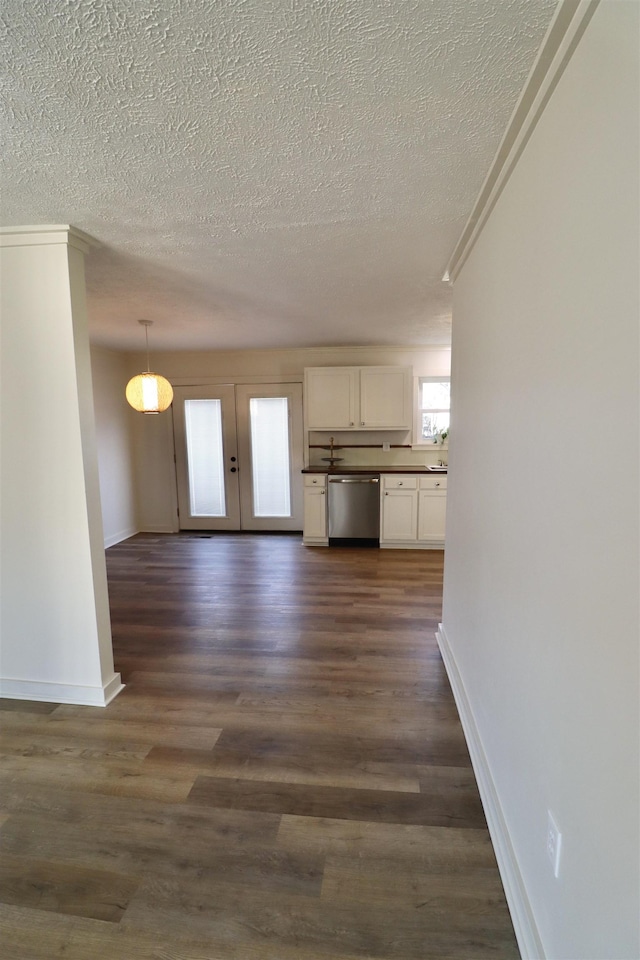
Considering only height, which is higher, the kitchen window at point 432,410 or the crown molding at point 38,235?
the crown molding at point 38,235

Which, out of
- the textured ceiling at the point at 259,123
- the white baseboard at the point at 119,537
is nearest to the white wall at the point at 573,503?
the textured ceiling at the point at 259,123

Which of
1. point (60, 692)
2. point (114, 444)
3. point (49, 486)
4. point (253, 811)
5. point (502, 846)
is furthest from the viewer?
point (114, 444)

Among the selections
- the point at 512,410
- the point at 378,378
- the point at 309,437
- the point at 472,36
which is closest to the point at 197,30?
the point at 472,36

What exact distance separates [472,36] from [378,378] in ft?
12.8

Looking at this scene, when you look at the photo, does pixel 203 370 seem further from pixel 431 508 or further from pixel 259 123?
pixel 259 123

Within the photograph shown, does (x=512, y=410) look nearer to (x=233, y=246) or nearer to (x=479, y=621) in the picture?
(x=479, y=621)

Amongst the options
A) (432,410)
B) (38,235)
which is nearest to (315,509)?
(432,410)

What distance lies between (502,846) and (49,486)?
2.42m

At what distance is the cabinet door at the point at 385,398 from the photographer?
15.8ft

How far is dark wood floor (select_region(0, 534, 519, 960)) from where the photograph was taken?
1164mm

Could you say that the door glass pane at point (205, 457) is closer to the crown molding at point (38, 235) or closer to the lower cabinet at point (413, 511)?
the lower cabinet at point (413, 511)

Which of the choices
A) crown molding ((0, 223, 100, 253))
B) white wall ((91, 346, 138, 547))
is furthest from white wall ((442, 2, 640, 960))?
white wall ((91, 346, 138, 547))

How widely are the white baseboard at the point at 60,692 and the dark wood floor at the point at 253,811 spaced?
44mm

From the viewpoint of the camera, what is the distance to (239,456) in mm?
5430
